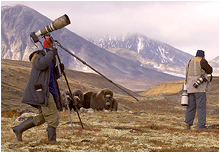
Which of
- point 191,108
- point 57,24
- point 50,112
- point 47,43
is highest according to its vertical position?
point 57,24

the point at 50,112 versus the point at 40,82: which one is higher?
the point at 40,82

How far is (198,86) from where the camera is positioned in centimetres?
1173

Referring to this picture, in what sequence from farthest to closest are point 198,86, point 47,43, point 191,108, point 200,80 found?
point 191,108 < point 198,86 < point 200,80 < point 47,43

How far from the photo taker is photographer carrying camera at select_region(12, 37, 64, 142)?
7.48 metres

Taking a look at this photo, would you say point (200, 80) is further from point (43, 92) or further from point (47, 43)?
point (43, 92)

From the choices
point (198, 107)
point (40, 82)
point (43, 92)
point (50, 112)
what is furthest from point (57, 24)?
point (198, 107)

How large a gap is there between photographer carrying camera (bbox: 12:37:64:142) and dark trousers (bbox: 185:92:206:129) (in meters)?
6.00

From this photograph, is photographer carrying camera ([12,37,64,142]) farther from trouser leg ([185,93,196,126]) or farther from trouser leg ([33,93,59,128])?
trouser leg ([185,93,196,126])

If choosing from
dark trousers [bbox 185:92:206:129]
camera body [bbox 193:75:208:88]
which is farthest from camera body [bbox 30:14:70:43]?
dark trousers [bbox 185:92:206:129]

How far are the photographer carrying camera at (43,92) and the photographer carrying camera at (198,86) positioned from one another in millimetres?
5954

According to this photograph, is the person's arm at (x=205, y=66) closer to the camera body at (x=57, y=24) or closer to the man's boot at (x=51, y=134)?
the camera body at (x=57, y=24)

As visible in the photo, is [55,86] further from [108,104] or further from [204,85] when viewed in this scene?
[108,104]

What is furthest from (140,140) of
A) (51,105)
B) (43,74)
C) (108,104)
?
(108,104)

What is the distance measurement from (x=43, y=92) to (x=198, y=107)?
657 centimetres
